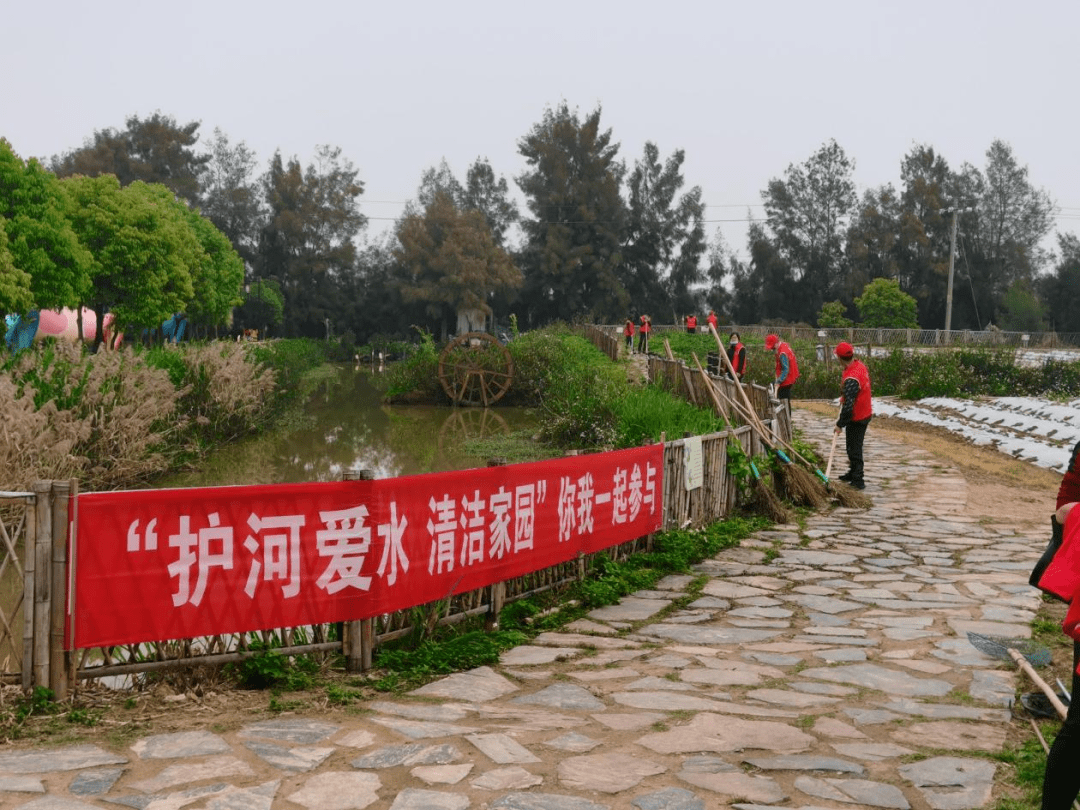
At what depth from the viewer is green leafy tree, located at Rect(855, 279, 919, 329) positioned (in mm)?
53844

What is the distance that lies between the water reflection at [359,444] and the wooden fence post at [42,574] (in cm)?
825

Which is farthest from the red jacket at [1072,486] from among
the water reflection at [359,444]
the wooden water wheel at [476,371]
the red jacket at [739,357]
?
the wooden water wheel at [476,371]

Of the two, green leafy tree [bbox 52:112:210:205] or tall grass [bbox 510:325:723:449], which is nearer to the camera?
tall grass [bbox 510:325:723:449]

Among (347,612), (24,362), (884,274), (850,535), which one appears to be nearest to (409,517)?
(347,612)

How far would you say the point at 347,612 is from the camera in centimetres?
519

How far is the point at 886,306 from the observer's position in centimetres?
5394

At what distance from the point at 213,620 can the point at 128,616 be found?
1.23ft

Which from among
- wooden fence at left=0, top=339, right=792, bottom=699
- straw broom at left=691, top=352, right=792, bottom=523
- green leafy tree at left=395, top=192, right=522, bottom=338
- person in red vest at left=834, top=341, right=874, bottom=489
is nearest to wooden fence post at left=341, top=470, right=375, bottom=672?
wooden fence at left=0, top=339, right=792, bottom=699

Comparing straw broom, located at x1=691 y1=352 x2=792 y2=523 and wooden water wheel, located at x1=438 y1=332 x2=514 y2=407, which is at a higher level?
wooden water wheel, located at x1=438 y1=332 x2=514 y2=407

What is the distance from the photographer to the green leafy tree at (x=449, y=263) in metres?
58.6

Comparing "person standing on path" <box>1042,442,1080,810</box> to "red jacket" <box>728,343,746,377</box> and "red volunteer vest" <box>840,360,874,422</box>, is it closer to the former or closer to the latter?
"red volunteer vest" <box>840,360,874,422</box>

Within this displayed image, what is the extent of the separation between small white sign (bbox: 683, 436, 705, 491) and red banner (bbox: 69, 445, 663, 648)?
2744 mm

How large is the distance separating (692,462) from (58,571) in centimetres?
564

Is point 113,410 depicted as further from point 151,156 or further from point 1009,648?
point 151,156
